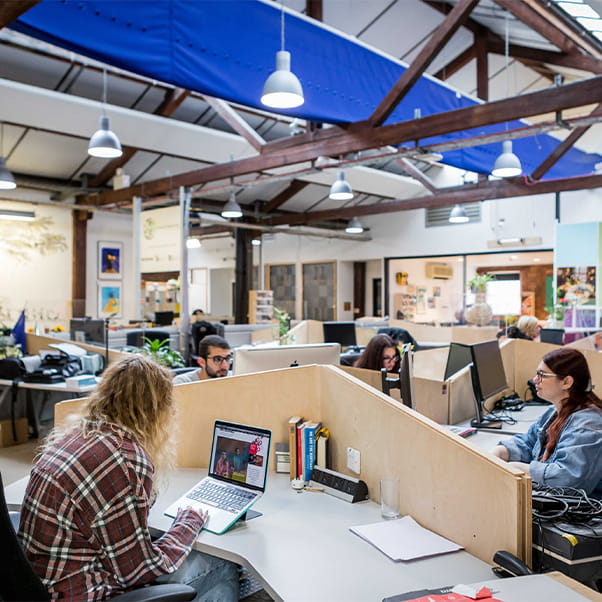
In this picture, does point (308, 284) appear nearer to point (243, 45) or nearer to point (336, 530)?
point (243, 45)

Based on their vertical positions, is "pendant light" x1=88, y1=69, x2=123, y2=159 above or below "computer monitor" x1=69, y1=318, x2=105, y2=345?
above

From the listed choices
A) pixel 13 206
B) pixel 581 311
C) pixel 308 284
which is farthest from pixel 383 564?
pixel 308 284

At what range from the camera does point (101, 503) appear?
1.56m

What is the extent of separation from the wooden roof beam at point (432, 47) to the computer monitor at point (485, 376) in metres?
2.62

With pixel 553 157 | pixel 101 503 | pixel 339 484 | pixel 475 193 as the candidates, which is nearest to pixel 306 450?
pixel 339 484

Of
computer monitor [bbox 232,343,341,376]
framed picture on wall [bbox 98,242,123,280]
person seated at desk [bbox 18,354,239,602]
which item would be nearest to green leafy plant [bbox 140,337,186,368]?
computer monitor [bbox 232,343,341,376]

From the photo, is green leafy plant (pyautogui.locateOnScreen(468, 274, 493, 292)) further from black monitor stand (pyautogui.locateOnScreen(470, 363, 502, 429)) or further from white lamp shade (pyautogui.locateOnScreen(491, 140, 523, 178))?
black monitor stand (pyautogui.locateOnScreen(470, 363, 502, 429))

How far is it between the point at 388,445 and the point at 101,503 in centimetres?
101

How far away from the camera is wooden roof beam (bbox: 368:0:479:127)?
4965 mm

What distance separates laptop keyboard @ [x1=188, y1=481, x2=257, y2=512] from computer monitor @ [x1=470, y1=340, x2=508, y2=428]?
6.06 feet

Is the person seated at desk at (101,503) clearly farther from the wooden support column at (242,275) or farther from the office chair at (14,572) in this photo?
the wooden support column at (242,275)

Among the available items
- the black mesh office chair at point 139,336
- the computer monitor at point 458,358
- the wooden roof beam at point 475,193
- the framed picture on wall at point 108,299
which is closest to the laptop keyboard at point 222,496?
the computer monitor at point 458,358

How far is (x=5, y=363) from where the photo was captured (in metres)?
5.46

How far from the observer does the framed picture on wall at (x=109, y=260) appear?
11680 millimetres
